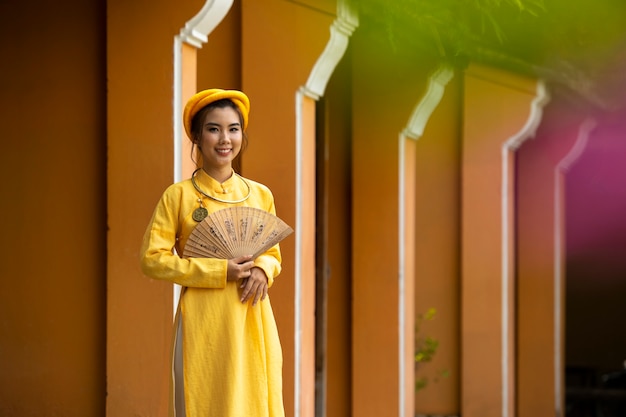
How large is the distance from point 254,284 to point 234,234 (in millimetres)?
180

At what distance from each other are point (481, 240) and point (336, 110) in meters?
2.25

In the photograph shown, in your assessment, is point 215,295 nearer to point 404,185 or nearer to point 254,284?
point 254,284

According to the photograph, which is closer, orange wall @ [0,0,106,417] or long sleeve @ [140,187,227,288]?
long sleeve @ [140,187,227,288]

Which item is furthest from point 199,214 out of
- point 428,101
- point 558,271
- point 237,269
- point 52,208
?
point 558,271

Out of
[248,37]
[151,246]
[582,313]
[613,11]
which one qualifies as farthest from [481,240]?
[582,313]

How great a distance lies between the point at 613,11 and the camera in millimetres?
10789

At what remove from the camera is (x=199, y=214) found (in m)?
4.71

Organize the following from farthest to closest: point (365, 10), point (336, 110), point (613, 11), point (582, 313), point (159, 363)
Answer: point (582, 313)
point (613, 11)
point (336, 110)
point (365, 10)
point (159, 363)

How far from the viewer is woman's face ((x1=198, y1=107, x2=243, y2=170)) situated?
4699 mm

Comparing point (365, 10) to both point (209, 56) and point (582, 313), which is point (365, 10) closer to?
point (209, 56)

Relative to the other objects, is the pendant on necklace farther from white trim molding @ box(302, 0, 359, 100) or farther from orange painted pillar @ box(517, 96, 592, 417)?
orange painted pillar @ box(517, 96, 592, 417)

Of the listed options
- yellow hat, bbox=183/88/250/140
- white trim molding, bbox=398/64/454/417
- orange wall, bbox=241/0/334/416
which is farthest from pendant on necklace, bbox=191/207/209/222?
A: white trim molding, bbox=398/64/454/417

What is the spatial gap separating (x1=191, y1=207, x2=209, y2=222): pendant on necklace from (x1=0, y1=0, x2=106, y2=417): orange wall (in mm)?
1652

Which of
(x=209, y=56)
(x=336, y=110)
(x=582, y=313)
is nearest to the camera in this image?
(x=209, y=56)
